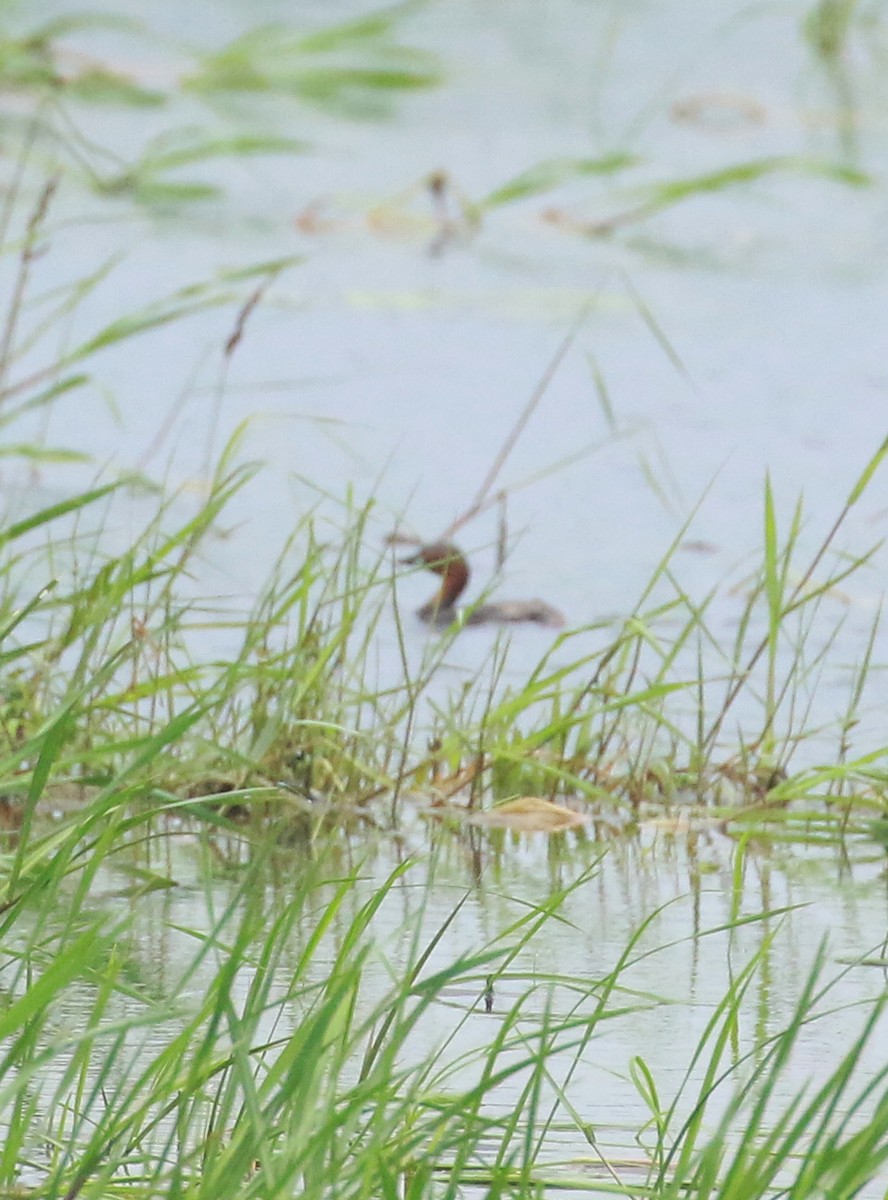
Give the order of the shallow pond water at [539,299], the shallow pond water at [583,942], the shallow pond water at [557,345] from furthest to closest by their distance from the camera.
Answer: the shallow pond water at [539,299] → the shallow pond water at [557,345] → the shallow pond water at [583,942]

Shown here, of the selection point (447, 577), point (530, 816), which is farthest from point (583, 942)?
point (447, 577)

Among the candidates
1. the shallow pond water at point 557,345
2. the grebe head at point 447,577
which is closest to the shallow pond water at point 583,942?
the shallow pond water at point 557,345

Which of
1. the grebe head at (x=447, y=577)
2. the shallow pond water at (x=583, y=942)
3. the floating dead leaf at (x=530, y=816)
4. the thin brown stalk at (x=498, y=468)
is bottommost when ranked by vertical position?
the shallow pond water at (x=583, y=942)

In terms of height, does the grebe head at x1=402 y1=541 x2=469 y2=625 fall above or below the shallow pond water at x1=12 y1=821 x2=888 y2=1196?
above

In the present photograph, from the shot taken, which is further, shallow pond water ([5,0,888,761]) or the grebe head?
shallow pond water ([5,0,888,761])

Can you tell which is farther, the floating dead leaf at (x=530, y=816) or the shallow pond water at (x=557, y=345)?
the floating dead leaf at (x=530, y=816)

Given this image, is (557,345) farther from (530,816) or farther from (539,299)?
(530,816)

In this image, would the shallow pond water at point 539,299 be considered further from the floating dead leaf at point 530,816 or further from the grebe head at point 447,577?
the floating dead leaf at point 530,816

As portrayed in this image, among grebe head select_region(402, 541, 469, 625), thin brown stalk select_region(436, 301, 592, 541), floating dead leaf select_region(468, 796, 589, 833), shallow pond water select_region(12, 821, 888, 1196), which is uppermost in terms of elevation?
thin brown stalk select_region(436, 301, 592, 541)

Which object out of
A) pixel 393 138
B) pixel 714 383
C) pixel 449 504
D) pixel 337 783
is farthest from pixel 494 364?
pixel 337 783

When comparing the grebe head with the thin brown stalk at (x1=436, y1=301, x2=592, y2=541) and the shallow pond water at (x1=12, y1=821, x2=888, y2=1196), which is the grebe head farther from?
the shallow pond water at (x1=12, y1=821, x2=888, y2=1196)

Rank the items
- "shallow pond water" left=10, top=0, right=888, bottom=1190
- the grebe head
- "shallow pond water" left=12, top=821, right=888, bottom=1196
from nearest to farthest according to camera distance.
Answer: "shallow pond water" left=12, top=821, right=888, bottom=1196 < "shallow pond water" left=10, top=0, right=888, bottom=1190 < the grebe head

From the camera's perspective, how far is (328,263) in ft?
15.1

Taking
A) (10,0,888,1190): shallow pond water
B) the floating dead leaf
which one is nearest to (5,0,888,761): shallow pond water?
(10,0,888,1190): shallow pond water
